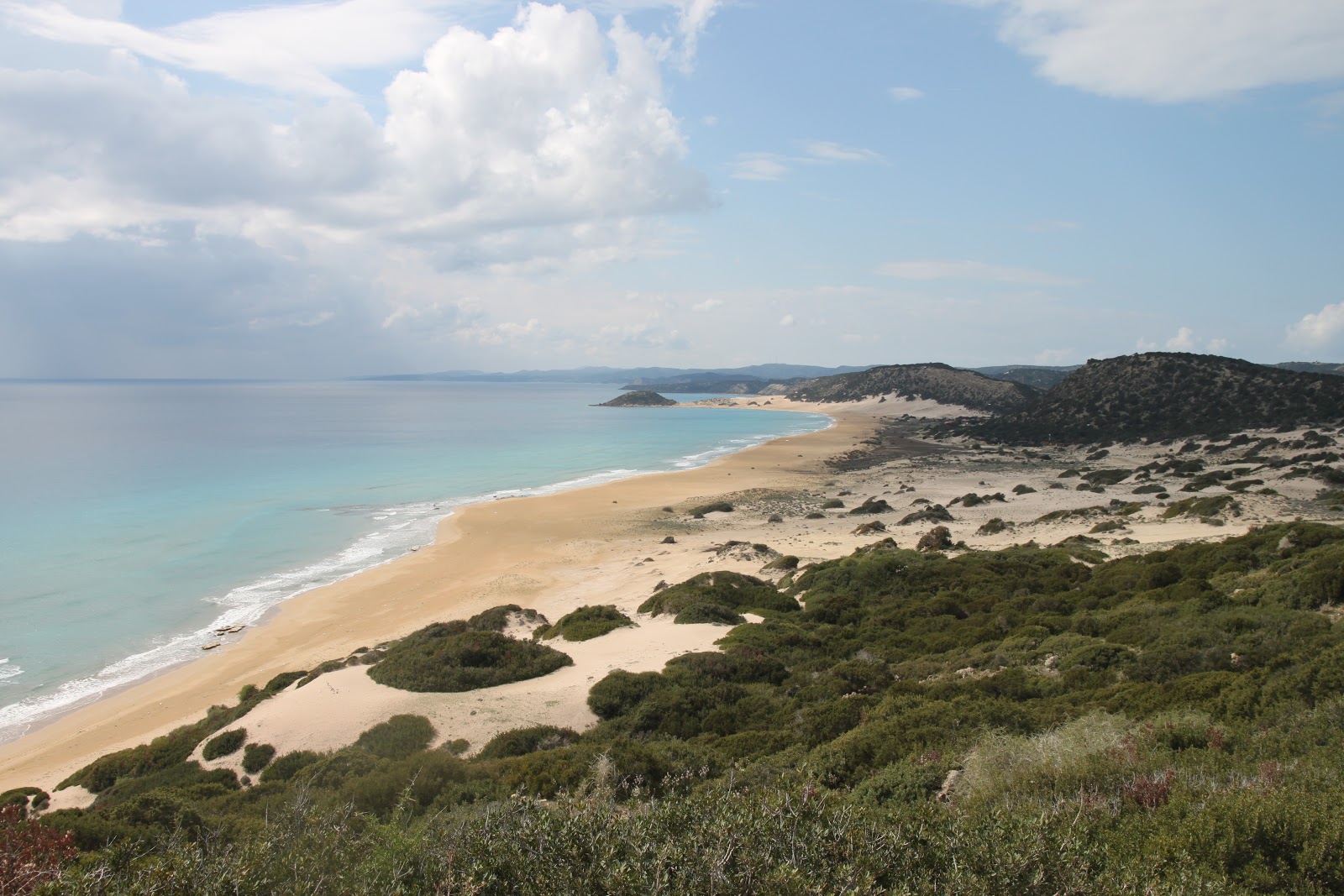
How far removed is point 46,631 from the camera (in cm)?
1925

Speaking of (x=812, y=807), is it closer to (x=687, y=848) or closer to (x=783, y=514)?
(x=687, y=848)

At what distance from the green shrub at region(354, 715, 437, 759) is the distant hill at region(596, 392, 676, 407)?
14645cm

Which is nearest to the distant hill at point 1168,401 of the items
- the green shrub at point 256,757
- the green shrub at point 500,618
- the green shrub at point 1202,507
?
the green shrub at point 1202,507

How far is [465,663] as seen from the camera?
44.7 ft

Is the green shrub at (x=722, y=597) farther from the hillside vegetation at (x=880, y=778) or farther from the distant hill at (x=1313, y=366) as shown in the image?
the distant hill at (x=1313, y=366)

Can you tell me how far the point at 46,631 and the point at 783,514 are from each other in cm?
2736

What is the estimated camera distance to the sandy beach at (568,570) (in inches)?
473

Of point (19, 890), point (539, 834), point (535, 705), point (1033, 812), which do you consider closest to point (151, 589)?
point (535, 705)

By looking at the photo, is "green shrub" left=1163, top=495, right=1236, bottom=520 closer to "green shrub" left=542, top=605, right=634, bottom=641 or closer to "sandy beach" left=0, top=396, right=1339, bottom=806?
"sandy beach" left=0, top=396, right=1339, bottom=806

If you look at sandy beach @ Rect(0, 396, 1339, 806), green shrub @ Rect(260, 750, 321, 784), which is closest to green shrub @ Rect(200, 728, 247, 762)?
sandy beach @ Rect(0, 396, 1339, 806)

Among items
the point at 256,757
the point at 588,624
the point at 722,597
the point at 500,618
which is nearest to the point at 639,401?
the point at 500,618

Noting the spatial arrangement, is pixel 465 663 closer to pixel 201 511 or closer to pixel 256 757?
pixel 256 757

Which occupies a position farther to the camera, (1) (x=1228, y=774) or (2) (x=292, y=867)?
(1) (x=1228, y=774)

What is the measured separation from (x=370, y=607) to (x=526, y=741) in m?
13.6
